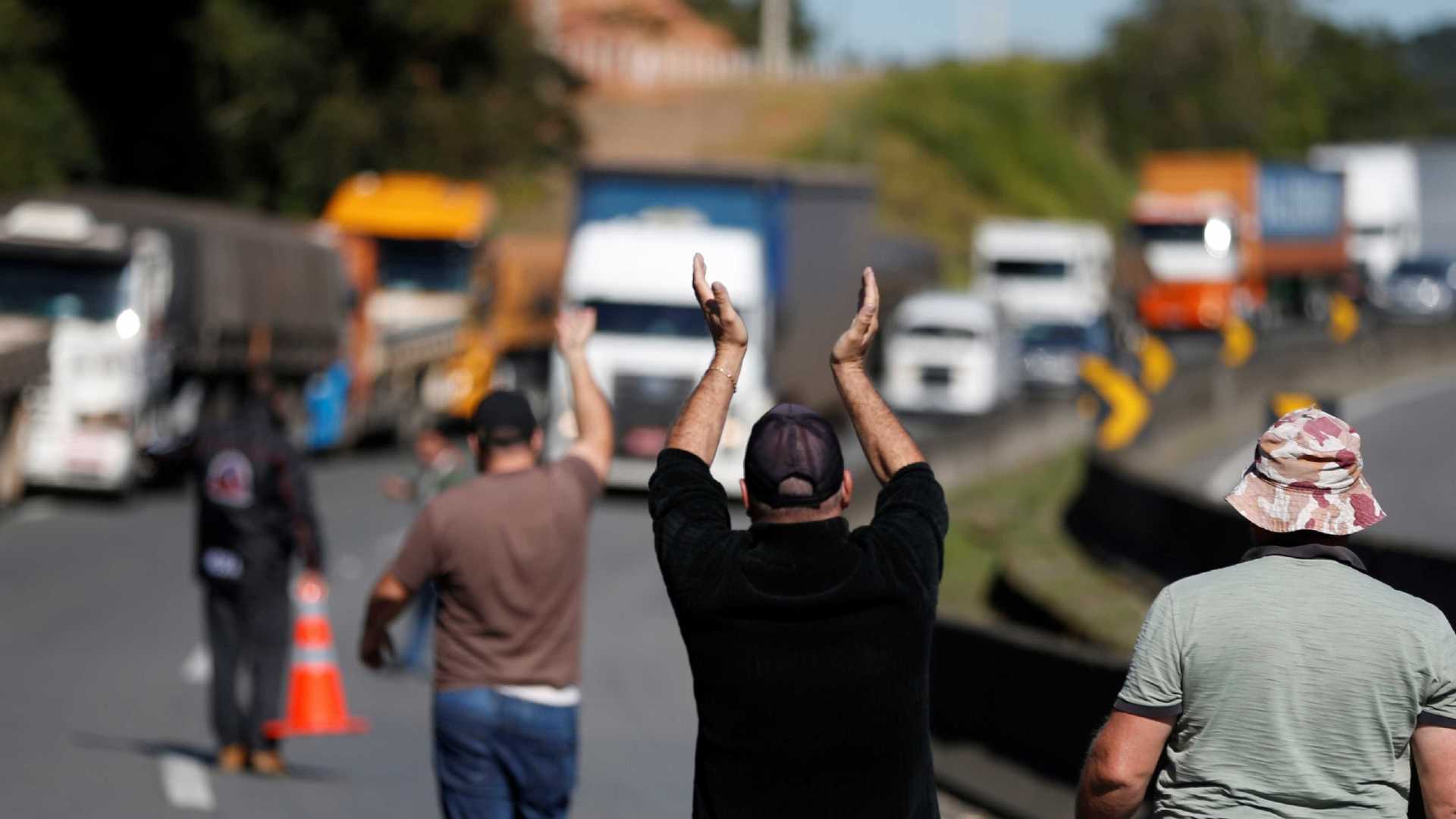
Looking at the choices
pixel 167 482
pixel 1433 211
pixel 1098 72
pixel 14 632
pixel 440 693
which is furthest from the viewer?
pixel 1098 72

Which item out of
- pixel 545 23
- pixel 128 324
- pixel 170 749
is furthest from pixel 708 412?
pixel 545 23

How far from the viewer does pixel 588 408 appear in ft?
23.6

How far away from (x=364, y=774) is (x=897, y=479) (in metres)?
7.20

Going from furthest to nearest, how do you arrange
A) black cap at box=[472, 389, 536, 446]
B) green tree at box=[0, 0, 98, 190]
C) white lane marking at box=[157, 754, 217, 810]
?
green tree at box=[0, 0, 98, 190] < white lane marking at box=[157, 754, 217, 810] < black cap at box=[472, 389, 536, 446]

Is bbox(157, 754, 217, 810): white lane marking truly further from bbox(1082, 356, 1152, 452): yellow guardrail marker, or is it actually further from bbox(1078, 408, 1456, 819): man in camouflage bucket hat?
bbox(1082, 356, 1152, 452): yellow guardrail marker

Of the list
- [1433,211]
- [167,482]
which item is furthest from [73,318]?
[1433,211]

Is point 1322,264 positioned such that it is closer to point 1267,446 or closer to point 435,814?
point 435,814

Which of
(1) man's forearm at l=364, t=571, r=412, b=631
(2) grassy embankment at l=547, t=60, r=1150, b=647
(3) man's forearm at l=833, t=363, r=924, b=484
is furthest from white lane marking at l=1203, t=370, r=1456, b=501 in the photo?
(2) grassy embankment at l=547, t=60, r=1150, b=647

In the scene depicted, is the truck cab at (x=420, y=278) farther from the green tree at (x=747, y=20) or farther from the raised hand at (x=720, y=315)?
the green tree at (x=747, y=20)

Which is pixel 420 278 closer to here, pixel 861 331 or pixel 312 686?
pixel 312 686

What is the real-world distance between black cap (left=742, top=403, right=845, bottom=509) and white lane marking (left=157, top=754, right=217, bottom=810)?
6.48 meters

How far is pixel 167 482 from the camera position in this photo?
28500 mm

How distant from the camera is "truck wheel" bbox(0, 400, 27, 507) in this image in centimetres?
2433

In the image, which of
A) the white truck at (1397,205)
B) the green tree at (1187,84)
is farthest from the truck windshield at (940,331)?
the green tree at (1187,84)
